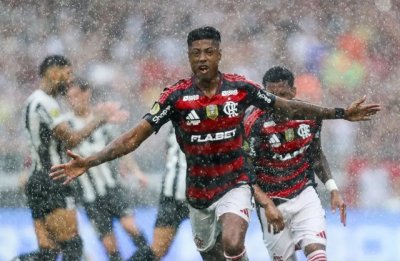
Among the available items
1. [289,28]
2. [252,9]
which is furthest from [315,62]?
[252,9]

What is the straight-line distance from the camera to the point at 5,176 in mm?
10477

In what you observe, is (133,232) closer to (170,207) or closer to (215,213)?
(170,207)

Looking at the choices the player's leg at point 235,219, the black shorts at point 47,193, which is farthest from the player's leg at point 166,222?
the player's leg at point 235,219

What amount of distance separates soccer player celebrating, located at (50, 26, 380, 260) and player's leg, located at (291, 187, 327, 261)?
0.68 metres

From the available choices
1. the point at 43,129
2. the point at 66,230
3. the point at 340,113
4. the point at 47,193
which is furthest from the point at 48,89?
the point at 340,113

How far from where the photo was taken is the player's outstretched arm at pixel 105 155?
461cm

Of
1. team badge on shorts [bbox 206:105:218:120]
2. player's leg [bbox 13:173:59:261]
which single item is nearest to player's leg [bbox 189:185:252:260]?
team badge on shorts [bbox 206:105:218:120]

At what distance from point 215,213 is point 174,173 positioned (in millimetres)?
2312

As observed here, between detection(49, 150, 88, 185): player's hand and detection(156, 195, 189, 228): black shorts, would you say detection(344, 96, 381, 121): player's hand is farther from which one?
detection(156, 195, 189, 228): black shorts

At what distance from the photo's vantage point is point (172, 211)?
719 centimetres

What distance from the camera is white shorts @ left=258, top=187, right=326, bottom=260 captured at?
5531 millimetres

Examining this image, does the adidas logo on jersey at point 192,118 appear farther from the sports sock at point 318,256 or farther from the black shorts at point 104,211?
the black shorts at point 104,211

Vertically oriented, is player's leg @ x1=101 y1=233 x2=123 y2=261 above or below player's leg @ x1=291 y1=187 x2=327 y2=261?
below

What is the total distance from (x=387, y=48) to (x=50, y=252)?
290 inches
